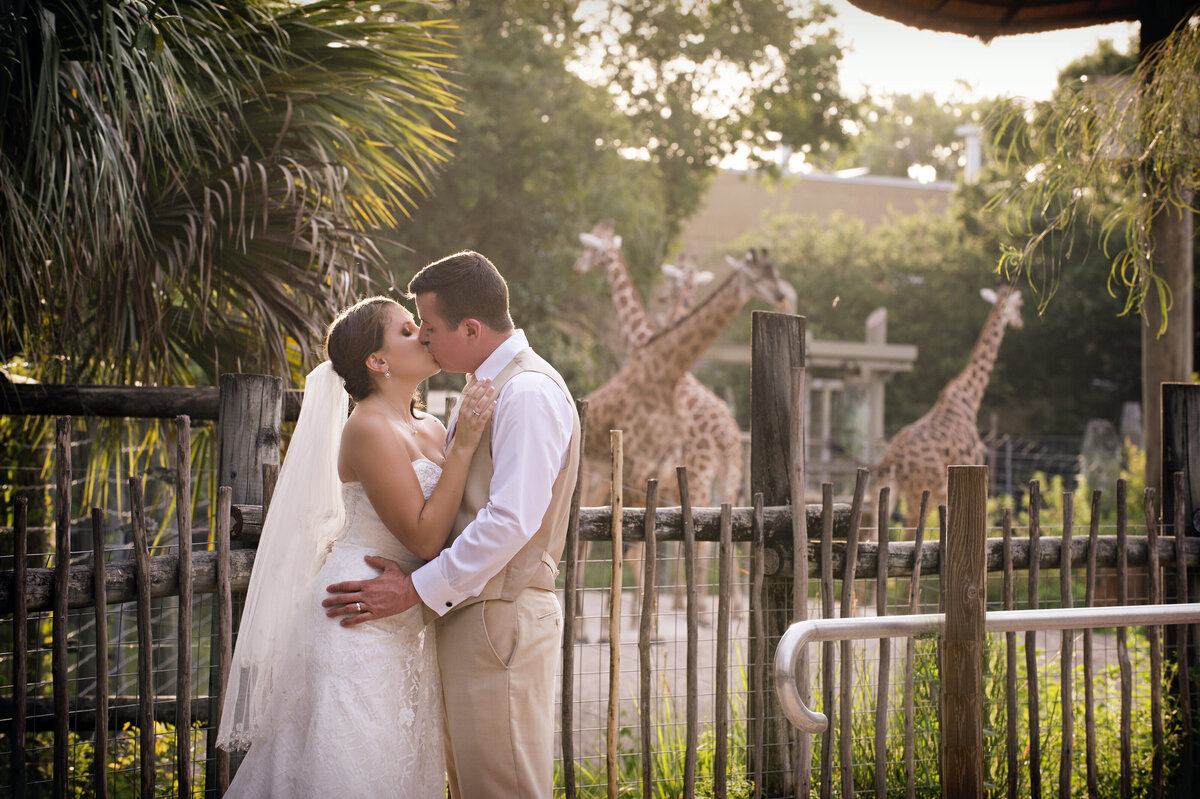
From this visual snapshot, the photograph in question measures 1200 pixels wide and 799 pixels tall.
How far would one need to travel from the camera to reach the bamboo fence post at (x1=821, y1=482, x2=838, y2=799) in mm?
3184

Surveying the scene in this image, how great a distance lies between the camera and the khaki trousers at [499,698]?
7.81ft

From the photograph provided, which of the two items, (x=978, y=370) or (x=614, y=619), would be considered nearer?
(x=614, y=619)

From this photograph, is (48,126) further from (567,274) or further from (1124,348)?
(1124,348)

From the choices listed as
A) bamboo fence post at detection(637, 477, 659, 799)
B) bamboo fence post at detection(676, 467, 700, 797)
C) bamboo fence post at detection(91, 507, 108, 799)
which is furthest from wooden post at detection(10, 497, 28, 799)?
bamboo fence post at detection(676, 467, 700, 797)

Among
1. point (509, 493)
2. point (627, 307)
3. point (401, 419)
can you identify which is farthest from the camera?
point (627, 307)

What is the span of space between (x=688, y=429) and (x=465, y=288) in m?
6.49

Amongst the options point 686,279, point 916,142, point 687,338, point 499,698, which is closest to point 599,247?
point 686,279

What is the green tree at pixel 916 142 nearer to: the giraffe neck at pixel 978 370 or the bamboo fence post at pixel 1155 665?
the giraffe neck at pixel 978 370

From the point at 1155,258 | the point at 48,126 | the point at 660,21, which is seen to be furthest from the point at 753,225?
the point at 48,126

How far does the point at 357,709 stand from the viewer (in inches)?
93.7

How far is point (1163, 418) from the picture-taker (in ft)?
12.8

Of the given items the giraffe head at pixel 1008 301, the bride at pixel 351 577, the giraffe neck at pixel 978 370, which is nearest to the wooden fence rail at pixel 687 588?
the bride at pixel 351 577

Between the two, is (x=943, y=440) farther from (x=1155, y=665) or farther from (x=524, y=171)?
(x=524, y=171)

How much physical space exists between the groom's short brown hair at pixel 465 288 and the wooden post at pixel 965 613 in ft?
3.89
